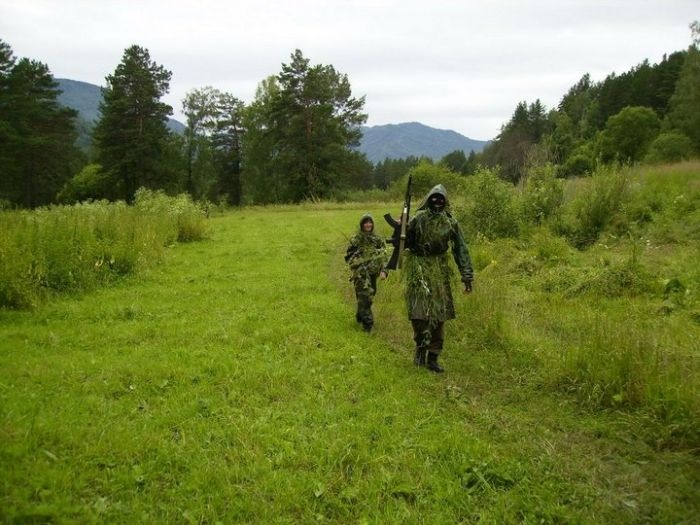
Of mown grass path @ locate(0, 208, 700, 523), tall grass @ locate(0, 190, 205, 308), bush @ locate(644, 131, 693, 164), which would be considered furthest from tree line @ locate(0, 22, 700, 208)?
mown grass path @ locate(0, 208, 700, 523)

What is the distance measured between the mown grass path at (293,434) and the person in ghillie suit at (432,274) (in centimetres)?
45

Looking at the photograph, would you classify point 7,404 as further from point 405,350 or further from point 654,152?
point 654,152

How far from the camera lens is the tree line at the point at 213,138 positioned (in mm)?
41906

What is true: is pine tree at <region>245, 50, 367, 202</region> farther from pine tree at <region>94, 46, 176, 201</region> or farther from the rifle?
the rifle

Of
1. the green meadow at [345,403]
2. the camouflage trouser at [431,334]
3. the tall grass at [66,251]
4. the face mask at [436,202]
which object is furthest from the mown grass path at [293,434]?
the face mask at [436,202]

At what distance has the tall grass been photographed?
820 cm

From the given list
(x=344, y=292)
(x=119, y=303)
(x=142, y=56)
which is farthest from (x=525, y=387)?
(x=142, y=56)

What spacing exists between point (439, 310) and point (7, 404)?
4975mm

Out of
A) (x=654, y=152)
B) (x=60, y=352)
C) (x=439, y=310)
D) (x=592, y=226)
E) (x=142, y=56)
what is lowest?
(x=60, y=352)

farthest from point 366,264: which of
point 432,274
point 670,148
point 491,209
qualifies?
point 670,148

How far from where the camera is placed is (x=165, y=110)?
42812 millimetres

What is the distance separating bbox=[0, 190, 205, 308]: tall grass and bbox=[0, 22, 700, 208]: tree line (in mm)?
28882

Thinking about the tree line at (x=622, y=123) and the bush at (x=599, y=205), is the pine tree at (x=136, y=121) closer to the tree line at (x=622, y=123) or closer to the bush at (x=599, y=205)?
the tree line at (x=622, y=123)

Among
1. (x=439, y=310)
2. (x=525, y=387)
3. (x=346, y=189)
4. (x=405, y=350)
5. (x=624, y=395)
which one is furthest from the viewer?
(x=346, y=189)
